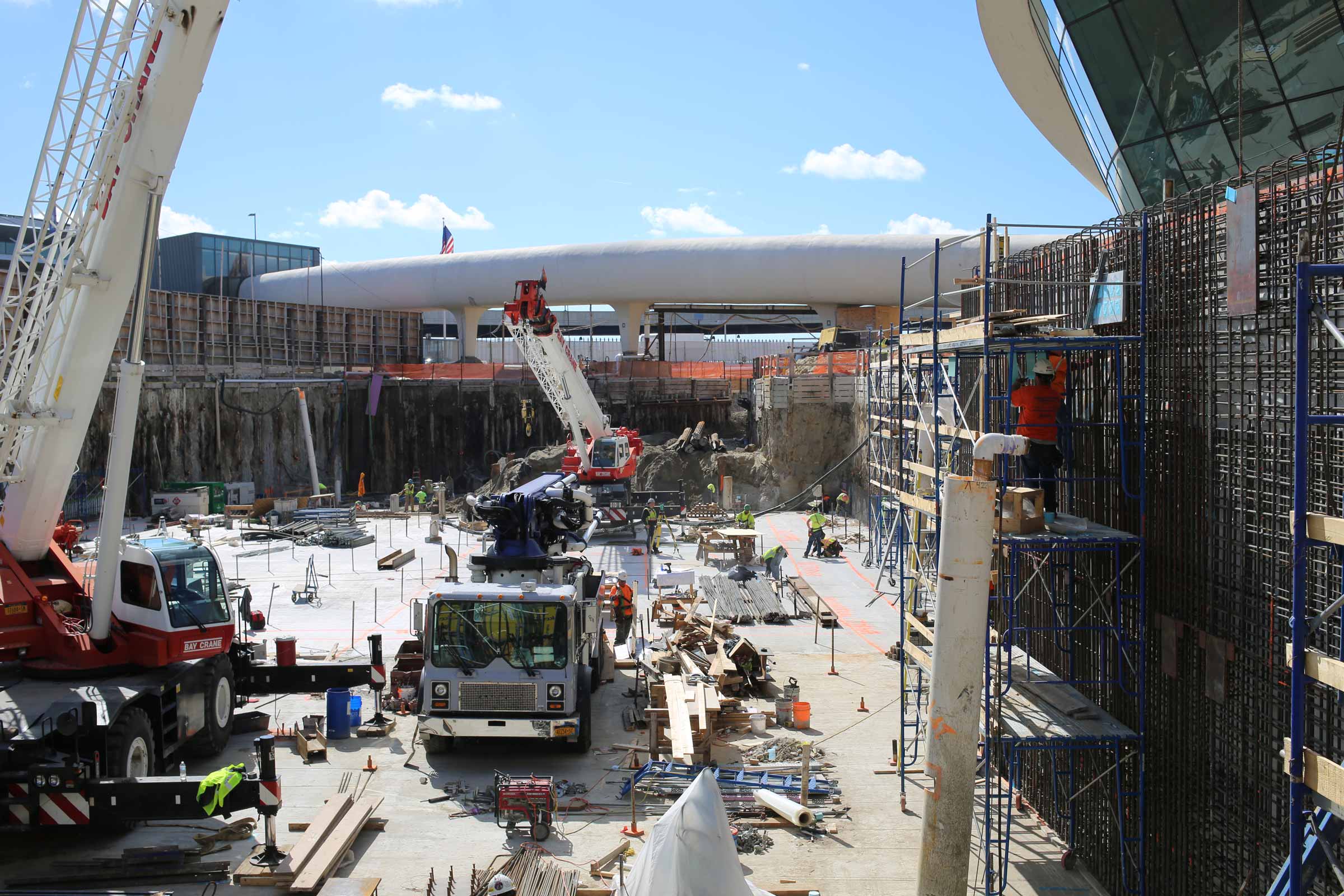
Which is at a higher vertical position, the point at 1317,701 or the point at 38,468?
the point at 38,468

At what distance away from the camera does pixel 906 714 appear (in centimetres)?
1501

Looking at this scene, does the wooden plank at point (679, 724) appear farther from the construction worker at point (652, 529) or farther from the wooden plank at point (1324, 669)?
the construction worker at point (652, 529)

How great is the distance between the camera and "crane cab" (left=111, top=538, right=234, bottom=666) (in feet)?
39.2

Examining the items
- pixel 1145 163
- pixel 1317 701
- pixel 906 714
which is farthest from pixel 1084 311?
pixel 1145 163

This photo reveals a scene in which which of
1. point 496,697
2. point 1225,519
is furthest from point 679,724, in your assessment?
point 1225,519

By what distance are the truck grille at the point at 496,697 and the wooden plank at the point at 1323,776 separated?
27.6 feet

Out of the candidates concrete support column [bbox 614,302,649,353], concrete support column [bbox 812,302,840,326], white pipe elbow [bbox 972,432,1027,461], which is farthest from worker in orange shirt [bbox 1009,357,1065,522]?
concrete support column [bbox 614,302,649,353]

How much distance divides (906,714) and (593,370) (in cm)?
3811

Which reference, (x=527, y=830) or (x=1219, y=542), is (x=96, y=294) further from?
(x=1219, y=542)

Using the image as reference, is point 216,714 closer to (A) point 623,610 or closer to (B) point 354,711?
(B) point 354,711

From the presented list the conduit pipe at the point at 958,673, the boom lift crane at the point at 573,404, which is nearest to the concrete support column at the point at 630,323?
the boom lift crane at the point at 573,404

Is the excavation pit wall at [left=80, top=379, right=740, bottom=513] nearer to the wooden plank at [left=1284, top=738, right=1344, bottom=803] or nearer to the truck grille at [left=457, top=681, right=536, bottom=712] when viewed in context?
the truck grille at [left=457, top=681, right=536, bottom=712]

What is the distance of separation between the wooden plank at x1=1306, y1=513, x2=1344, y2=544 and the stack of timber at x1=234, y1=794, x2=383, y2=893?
8.34m

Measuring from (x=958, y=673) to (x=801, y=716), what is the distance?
239 inches
